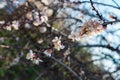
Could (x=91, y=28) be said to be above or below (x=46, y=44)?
above

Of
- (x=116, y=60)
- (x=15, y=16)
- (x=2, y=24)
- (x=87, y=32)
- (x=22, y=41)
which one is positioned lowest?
(x=22, y=41)

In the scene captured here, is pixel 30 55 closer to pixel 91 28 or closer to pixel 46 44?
pixel 91 28

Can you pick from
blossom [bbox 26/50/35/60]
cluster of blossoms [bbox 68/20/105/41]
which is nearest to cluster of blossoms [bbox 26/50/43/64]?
blossom [bbox 26/50/35/60]

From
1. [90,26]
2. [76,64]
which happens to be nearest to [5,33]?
[76,64]

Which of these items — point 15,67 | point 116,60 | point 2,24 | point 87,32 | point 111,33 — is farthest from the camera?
point 15,67

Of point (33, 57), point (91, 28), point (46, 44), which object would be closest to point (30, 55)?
point (33, 57)

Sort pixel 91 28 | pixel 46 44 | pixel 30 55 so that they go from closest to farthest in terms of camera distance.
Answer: pixel 91 28, pixel 30 55, pixel 46 44

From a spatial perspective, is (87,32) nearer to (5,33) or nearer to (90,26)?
(90,26)

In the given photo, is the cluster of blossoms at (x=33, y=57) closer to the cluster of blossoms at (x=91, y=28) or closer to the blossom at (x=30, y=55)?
the blossom at (x=30, y=55)

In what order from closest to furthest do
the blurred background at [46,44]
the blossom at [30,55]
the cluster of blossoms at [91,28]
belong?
the cluster of blossoms at [91,28]
the blossom at [30,55]
the blurred background at [46,44]

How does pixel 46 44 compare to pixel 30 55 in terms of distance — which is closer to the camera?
pixel 30 55

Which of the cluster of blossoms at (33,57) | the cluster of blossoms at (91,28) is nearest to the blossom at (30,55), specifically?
the cluster of blossoms at (33,57)
